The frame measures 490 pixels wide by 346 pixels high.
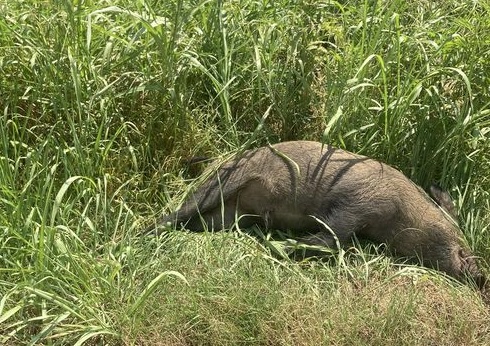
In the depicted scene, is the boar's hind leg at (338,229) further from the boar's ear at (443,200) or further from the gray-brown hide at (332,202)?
the boar's ear at (443,200)

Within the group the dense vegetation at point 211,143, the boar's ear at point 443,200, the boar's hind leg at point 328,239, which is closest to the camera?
the dense vegetation at point 211,143

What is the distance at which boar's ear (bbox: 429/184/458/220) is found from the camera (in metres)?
4.73

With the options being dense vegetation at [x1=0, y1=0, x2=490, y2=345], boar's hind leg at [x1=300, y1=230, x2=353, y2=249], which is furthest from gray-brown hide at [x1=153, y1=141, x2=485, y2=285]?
dense vegetation at [x1=0, y1=0, x2=490, y2=345]

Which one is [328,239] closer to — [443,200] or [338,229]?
[338,229]

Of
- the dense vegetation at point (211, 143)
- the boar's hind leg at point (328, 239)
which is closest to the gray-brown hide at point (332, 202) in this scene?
the boar's hind leg at point (328, 239)

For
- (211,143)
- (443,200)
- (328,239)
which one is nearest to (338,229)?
(328,239)

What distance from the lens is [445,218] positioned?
4.75 meters

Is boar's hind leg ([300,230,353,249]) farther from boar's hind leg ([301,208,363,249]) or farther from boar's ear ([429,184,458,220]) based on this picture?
boar's ear ([429,184,458,220])

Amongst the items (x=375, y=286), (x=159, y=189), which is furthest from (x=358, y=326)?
(x=159, y=189)

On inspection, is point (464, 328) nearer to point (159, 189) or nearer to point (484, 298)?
point (484, 298)

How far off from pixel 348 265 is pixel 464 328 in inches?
27.4

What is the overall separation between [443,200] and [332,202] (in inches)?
25.9

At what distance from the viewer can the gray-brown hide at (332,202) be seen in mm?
4656

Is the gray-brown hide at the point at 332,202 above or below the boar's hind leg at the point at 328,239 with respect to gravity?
above
